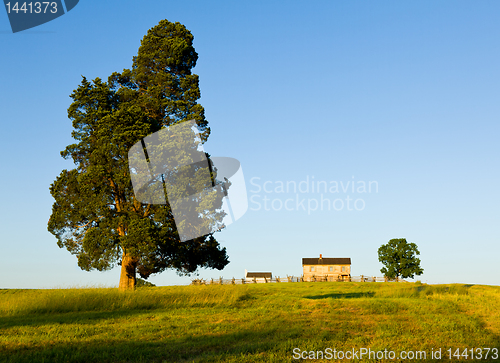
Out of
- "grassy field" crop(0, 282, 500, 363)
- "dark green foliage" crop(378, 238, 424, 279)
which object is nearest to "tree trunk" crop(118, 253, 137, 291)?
"grassy field" crop(0, 282, 500, 363)

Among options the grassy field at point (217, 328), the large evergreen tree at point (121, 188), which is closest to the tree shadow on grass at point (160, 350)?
the grassy field at point (217, 328)

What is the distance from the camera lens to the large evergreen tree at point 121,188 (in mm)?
21000

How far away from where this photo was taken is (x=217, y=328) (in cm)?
956

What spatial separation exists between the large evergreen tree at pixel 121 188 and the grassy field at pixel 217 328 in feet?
19.4

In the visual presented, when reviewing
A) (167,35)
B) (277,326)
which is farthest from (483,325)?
(167,35)

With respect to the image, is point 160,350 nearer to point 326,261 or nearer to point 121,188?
point 121,188

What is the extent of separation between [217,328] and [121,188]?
45.3ft

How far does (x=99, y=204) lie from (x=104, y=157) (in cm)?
244

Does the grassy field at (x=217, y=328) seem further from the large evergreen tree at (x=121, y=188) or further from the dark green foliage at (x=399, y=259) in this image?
the dark green foliage at (x=399, y=259)

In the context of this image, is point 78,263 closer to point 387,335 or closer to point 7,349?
point 7,349

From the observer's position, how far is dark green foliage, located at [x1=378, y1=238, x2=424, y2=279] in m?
74.7

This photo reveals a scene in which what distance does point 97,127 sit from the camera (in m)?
22.7

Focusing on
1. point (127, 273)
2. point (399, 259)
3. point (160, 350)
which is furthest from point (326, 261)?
point (160, 350)

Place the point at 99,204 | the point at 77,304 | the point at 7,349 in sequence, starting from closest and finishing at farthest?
the point at 7,349
the point at 77,304
the point at 99,204
